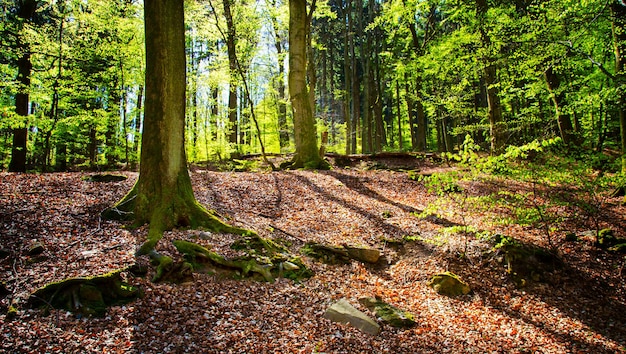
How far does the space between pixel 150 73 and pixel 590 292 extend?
28.8 feet

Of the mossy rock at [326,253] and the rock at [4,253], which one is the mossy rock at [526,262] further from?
the rock at [4,253]

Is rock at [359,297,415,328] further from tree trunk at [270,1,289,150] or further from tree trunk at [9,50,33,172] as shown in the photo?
tree trunk at [270,1,289,150]

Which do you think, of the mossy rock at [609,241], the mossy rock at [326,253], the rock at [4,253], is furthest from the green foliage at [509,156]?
the rock at [4,253]

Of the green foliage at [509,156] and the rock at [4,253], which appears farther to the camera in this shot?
the green foliage at [509,156]

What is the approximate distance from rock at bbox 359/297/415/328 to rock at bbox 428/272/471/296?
49.3 inches

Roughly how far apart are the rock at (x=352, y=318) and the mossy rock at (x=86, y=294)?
2531 mm

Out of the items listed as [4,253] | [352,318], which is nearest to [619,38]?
[352,318]

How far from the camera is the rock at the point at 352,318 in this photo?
4.76 meters

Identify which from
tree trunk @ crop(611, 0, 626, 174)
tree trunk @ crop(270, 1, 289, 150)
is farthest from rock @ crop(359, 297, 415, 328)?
tree trunk @ crop(270, 1, 289, 150)

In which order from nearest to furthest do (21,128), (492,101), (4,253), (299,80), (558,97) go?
(4,253) → (21,128) → (558,97) → (299,80) → (492,101)

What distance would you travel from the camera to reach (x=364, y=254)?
7012mm

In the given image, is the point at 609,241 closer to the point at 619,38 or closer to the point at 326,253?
the point at 619,38

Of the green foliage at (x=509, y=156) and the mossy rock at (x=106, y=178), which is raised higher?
the green foliage at (x=509, y=156)

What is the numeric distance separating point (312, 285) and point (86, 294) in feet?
10.3
